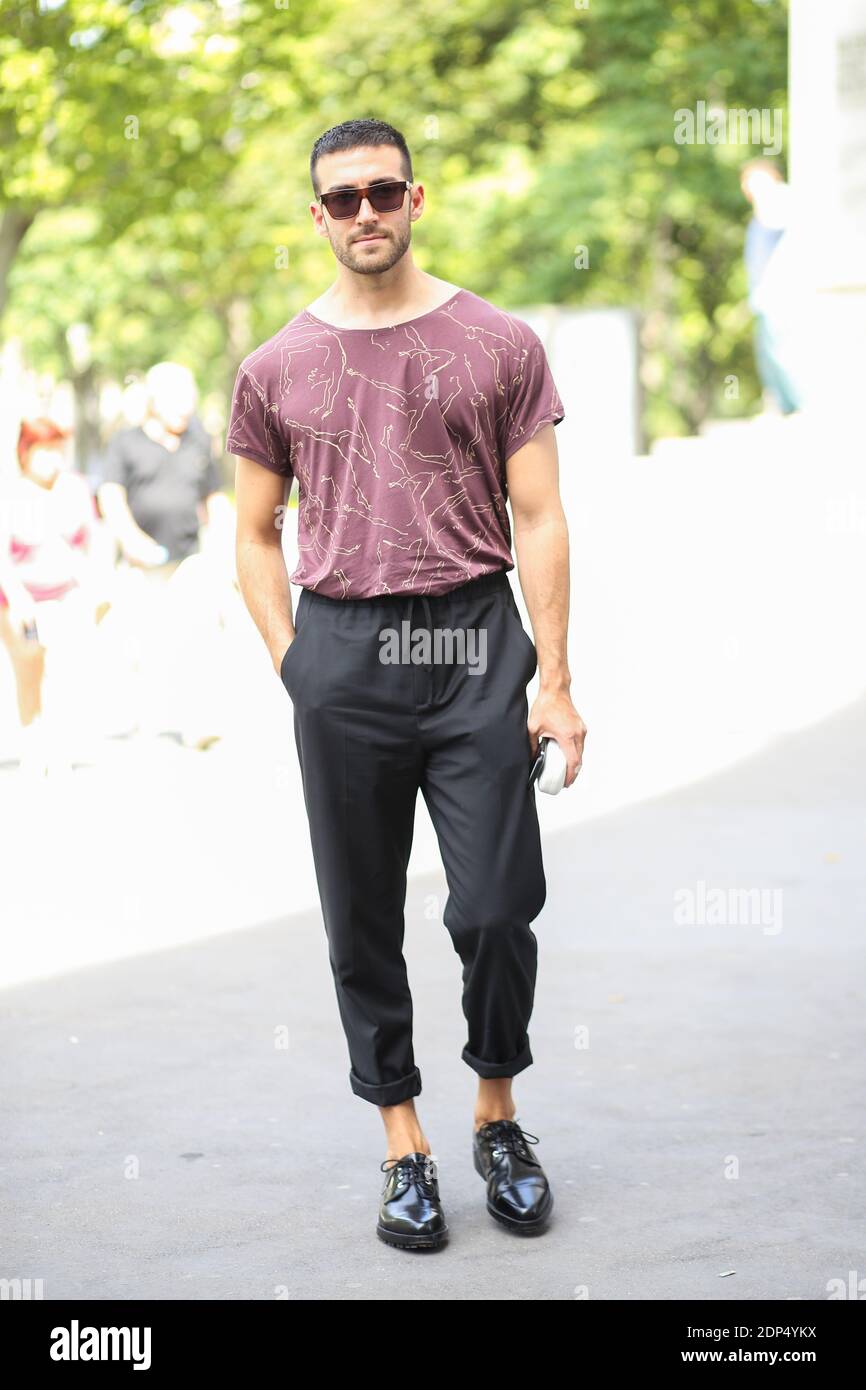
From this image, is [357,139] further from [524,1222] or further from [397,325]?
[524,1222]

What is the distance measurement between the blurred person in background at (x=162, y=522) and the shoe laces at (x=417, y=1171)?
670 centimetres

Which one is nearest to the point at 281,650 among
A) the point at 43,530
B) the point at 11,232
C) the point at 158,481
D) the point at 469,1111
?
the point at 469,1111

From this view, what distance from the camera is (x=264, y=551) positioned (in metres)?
4.21

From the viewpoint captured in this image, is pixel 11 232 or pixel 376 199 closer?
pixel 376 199

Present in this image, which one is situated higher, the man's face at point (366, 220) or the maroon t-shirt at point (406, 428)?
the man's face at point (366, 220)

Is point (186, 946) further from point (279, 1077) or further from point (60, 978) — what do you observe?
point (279, 1077)

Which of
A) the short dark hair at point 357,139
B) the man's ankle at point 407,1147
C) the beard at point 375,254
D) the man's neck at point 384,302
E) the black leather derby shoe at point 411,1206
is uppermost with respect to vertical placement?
the short dark hair at point 357,139

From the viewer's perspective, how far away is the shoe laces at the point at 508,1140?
13.9 feet

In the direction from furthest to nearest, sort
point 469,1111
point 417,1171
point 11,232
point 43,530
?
point 11,232 → point 43,530 → point 469,1111 → point 417,1171

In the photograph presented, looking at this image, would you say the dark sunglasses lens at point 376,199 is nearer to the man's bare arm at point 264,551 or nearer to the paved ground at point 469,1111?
the man's bare arm at point 264,551

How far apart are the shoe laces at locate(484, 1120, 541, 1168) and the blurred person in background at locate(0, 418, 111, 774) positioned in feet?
19.2

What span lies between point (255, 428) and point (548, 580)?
66 cm

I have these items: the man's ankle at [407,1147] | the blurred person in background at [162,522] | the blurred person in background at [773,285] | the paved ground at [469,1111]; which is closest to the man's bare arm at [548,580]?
the man's ankle at [407,1147]

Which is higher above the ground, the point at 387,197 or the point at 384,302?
the point at 387,197
